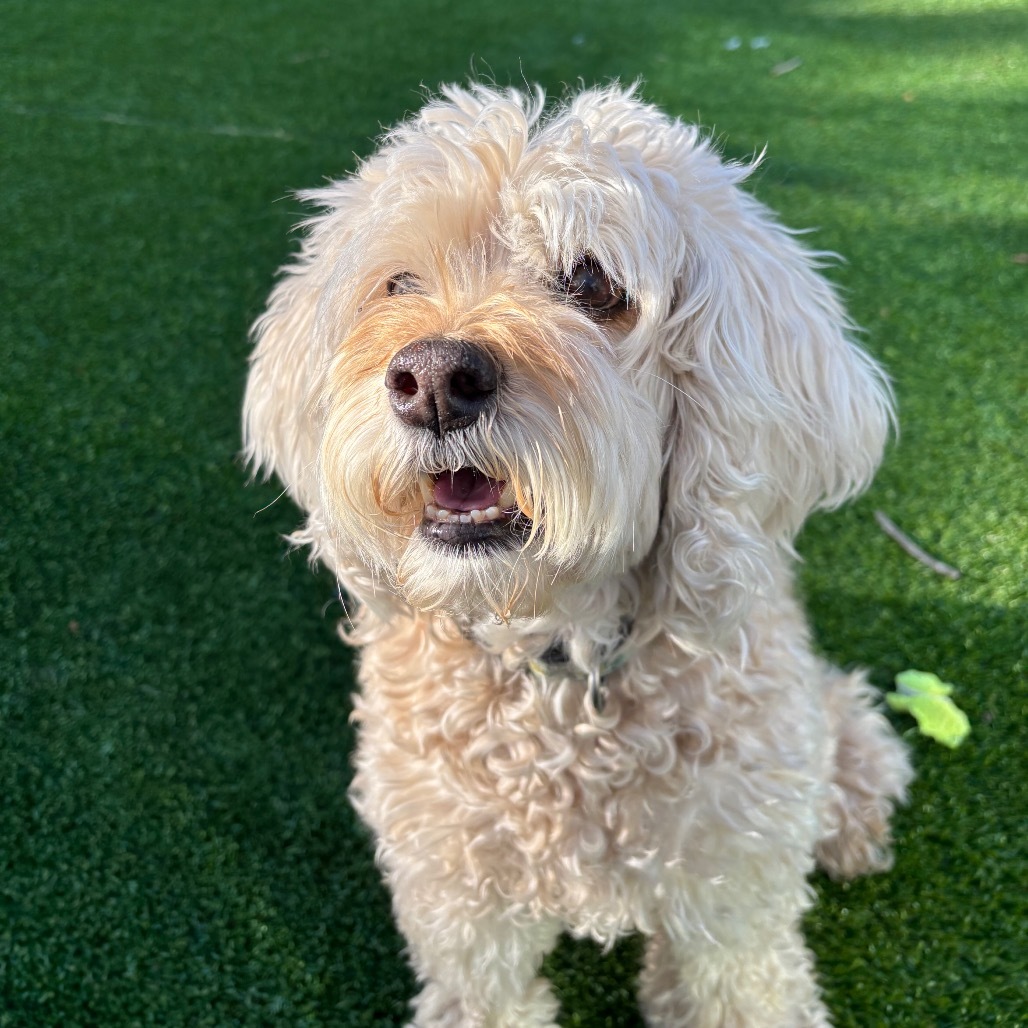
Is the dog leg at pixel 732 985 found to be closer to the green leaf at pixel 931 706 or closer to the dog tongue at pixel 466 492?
the green leaf at pixel 931 706

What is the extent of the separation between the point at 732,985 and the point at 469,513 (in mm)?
1345

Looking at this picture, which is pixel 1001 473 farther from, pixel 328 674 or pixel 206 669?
pixel 206 669

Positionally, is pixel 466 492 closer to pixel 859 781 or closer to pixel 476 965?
pixel 476 965

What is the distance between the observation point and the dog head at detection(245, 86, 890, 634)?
131cm

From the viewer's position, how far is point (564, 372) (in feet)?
4.32

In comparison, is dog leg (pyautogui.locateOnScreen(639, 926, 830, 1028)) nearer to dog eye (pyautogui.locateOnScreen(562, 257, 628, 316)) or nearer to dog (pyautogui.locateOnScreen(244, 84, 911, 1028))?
dog (pyautogui.locateOnScreen(244, 84, 911, 1028))

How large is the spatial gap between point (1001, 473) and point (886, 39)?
220 inches

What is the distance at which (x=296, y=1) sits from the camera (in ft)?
25.1

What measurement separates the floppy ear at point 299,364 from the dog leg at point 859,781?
150 cm

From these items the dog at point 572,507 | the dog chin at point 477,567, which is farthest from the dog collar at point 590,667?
the dog chin at point 477,567

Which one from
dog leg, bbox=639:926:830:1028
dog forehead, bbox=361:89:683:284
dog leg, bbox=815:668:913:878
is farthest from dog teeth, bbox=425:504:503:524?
dog leg, bbox=815:668:913:878

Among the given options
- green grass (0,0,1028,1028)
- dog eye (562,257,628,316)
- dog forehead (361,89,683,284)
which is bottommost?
green grass (0,0,1028,1028)

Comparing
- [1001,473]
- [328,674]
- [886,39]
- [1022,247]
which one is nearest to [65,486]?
[328,674]

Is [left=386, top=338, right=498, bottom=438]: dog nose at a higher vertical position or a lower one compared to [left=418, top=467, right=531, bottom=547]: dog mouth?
higher
